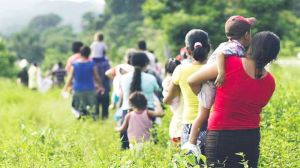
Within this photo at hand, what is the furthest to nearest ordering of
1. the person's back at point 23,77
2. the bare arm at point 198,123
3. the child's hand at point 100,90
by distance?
the person's back at point 23,77
the child's hand at point 100,90
the bare arm at point 198,123

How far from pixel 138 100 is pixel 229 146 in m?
2.54

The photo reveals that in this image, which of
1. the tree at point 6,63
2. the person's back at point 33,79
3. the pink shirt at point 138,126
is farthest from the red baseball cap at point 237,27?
the tree at point 6,63

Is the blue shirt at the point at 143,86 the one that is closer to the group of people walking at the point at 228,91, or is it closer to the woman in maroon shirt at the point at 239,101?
the group of people walking at the point at 228,91

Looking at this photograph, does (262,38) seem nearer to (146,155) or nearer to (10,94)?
(146,155)

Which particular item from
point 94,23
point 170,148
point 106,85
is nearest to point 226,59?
point 170,148

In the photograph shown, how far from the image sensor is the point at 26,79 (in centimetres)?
2155

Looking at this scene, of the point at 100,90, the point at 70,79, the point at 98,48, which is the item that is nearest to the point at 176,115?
the point at 70,79

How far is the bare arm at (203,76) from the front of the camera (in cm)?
443

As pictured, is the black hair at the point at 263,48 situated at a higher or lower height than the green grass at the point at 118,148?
higher

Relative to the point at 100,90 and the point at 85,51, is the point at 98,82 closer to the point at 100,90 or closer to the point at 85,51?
the point at 100,90

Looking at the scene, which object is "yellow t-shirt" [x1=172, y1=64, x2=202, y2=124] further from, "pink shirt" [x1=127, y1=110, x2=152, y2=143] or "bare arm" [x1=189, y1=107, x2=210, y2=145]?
"pink shirt" [x1=127, y1=110, x2=152, y2=143]

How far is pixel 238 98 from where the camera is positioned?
4.38 meters

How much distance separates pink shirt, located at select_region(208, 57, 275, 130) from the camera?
434cm

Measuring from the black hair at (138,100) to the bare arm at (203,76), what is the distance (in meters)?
2.29
